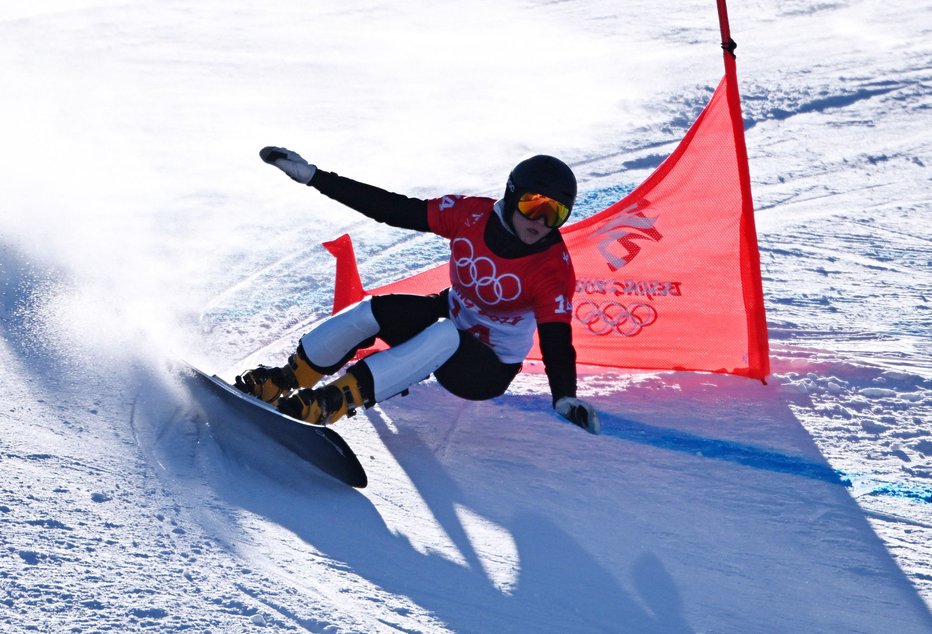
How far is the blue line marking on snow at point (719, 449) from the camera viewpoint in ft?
13.1

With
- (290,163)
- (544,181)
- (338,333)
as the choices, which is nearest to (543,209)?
(544,181)

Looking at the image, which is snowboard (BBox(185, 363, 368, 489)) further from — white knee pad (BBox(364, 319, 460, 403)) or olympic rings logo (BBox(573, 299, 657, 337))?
olympic rings logo (BBox(573, 299, 657, 337))

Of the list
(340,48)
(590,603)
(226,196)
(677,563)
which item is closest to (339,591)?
(590,603)

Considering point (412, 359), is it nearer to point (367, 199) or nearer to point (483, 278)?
point (483, 278)

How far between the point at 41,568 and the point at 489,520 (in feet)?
4.37

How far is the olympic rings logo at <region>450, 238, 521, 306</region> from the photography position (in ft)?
13.0

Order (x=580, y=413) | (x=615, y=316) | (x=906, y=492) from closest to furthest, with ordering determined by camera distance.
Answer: (x=580, y=413) → (x=906, y=492) → (x=615, y=316)

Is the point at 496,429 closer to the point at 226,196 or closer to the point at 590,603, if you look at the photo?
the point at 590,603

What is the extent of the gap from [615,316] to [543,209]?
106cm

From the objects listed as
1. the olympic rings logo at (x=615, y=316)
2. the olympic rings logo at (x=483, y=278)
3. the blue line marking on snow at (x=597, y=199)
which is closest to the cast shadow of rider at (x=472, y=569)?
the olympic rings logo at (x=483, y=278)

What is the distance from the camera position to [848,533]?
11.7 ft

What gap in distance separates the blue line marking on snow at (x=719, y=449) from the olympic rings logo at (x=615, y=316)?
472 mm

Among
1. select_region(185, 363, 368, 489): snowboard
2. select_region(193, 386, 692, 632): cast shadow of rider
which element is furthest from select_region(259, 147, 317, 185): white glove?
select_region(193, 386, 692, 632): cast shadow of rider

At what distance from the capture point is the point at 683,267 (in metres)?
4.61
